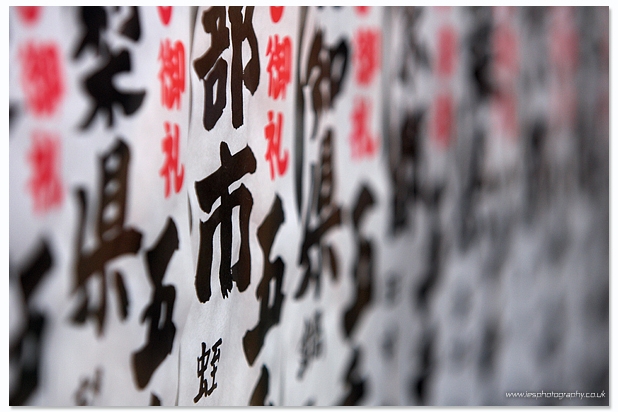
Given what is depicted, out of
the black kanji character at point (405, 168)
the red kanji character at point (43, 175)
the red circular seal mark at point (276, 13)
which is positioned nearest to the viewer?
the red kanji character at point (43, 175)

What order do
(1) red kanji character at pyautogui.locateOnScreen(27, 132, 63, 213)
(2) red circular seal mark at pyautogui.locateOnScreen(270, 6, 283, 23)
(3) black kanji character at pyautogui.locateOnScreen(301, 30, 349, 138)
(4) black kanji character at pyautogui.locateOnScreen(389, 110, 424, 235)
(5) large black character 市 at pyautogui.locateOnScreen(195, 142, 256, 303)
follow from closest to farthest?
1. (1) red kanji character at pyautogui.locateOnScreen(27, 132, 63, 213)
2. (5) large black character 市 at pyautogui.locateOnScreen(195, 142, 256, 303)
3. (2) red circular seal mark at pyautogui.locateOnScreen(270, 6, 283, 23)
4. (3) black kanji character at pyautogui.locateOnScreen(301, 30, 349, 138)
5. (4) black kanji character at pyautogui.locateOnScreen(389, 110, 424, 235)

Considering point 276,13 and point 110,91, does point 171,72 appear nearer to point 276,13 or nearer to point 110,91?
point 110,91

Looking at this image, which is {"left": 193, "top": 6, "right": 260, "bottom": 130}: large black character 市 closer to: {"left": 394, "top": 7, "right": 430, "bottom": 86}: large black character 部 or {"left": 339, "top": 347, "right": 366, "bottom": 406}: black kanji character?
{"left": 394, "top": 7, "right": 430, "bottom": 86}: large black character 部

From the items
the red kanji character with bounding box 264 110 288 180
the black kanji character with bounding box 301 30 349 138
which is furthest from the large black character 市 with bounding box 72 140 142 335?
the black kanji character with bounding box 301 30 349 138

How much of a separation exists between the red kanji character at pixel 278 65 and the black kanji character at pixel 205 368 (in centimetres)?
26

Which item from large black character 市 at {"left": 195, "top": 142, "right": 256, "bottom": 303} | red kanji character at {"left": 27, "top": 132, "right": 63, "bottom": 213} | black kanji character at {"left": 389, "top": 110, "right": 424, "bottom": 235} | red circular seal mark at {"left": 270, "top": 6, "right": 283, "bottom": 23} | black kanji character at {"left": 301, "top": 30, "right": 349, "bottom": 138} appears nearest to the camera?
red kanji character at {"left": 27, "top": 132, "right": 63, "bottom": 213}

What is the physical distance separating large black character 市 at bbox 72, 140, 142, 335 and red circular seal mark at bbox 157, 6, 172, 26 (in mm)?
105

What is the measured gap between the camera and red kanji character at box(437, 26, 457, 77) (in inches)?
29.8

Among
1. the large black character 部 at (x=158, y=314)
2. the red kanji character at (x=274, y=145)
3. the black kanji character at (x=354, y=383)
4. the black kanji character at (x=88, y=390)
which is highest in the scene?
the red kanji character at (x=274, y=145)

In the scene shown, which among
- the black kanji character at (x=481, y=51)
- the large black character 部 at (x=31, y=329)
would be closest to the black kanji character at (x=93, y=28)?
the large black character 部 at (x=31, y=329)

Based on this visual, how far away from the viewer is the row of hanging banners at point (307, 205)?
32 centimetres

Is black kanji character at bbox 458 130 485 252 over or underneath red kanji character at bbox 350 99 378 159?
underneath

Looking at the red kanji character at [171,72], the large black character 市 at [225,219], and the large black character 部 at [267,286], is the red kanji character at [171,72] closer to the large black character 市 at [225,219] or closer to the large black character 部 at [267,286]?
→ the large black character 市 at [225,219]

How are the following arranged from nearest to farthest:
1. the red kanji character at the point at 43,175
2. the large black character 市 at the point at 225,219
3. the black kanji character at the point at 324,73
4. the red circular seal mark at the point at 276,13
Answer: the red kanji character at the point at 43,175
the large black character 市 at the point at 225,219
the red circular seal mark at the point at 276,13
the black kanji character at the point at 324,73
